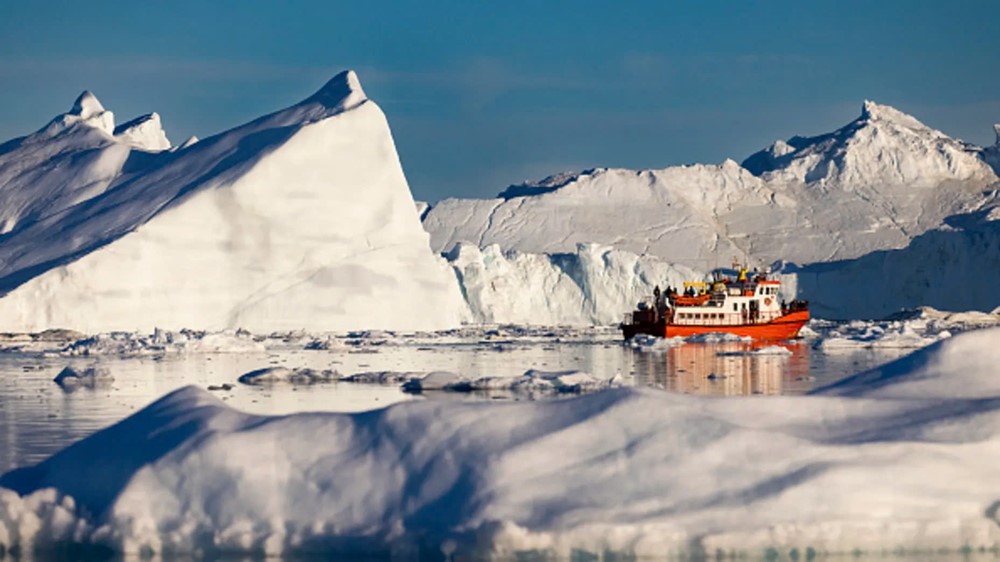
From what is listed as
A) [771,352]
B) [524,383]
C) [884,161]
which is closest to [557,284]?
[884,161]

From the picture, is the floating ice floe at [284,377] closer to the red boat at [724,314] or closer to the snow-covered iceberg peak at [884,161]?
the red boat at [724,314]

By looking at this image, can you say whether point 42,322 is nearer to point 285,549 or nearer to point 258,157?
point 258,157

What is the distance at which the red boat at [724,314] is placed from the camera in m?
41.3

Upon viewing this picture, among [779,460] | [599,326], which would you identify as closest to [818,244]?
[599,326]

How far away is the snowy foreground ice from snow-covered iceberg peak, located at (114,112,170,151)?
5015cm

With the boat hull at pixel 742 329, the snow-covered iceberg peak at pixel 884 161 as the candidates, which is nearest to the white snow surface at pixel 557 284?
the boat hull at pixel 742 329

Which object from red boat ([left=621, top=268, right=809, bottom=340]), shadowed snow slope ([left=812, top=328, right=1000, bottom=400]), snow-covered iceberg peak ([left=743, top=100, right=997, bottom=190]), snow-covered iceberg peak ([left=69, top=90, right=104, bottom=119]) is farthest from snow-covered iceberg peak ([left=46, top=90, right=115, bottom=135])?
shadowed snow slope ([left=812, top=328, right=1000, bottom=400])

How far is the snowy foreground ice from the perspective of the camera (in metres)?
7.59

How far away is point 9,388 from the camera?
20.2m

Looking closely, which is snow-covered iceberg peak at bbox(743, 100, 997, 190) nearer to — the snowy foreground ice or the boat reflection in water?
the boat reflection in water

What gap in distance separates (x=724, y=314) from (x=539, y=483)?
35.5 m

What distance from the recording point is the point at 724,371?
2389cm

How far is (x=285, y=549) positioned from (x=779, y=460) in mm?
2730

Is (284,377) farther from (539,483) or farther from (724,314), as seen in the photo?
(724,314)
